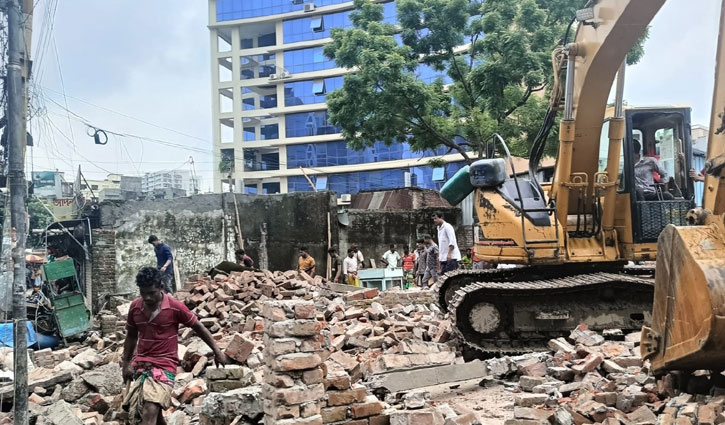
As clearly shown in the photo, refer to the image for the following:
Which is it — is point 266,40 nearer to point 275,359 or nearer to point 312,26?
point 312,26

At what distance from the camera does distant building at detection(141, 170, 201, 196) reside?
22.0m

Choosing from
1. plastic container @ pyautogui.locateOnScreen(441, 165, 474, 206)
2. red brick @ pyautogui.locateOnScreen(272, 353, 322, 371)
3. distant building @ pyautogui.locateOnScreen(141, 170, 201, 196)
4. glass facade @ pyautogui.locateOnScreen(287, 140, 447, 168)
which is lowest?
red brick @ pyautogui.locateOnScreen(272, 353, 322, 371)

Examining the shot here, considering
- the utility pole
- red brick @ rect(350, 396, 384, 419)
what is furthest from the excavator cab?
the utility pole

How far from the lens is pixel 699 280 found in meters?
3.14

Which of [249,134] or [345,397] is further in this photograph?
[249,134]

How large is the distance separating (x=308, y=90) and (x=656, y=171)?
4072cm

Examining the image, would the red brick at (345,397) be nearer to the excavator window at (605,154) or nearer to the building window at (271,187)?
the excavator window at (605,154)

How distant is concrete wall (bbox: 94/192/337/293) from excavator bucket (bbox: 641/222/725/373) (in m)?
12.7

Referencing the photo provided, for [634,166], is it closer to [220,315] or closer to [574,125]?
[574,125]

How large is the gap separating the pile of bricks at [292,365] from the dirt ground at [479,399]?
150 centimetres

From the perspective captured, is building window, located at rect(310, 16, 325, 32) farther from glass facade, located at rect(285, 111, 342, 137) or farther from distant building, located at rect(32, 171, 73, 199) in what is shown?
distant building, located at rect(32, 171, 73, 199)

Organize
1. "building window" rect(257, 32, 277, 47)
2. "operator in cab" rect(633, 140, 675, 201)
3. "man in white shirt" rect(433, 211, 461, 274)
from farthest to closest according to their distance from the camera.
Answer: "building window" rect(257, 32, 277, 47), "man in white shirt" rect(433, 211, 461, 274), "operator in cab" rect(633, 140, 675, 201)

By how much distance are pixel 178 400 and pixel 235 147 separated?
1680 inches

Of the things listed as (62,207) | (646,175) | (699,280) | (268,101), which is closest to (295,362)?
(699,280)
